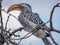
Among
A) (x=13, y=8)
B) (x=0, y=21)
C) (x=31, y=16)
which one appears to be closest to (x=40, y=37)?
(x=13, y=8)

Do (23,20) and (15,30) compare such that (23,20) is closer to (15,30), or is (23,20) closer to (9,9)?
(9,9)

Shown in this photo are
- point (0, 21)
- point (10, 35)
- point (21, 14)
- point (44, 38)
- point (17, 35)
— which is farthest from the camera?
point (21, 14)

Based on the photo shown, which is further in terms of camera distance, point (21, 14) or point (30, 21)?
point (21, 14)

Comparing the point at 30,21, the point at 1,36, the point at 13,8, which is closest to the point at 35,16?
the point at 30,21

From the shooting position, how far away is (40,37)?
315 centimetres

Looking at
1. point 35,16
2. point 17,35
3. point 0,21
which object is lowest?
point 35,16

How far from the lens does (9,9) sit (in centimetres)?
243

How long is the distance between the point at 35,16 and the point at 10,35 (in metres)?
2.51

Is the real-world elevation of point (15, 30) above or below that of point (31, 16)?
above

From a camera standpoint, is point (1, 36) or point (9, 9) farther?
point (9, 9)

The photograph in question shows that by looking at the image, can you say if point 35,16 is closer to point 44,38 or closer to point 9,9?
point 44,38

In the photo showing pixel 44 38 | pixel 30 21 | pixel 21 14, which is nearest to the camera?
pixel 44 38

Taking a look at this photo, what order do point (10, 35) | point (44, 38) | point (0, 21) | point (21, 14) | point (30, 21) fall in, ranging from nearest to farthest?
point (0, 21), point (10, 35), point (44, 38), point (30, 21), point (21, 14)

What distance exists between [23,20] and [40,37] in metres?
0.87
